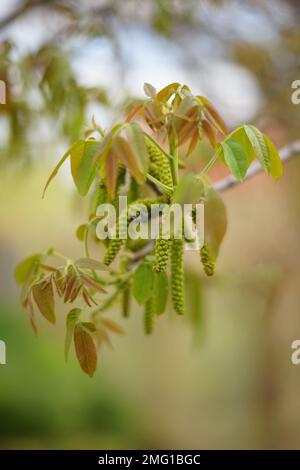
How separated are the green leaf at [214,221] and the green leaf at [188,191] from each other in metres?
0.02

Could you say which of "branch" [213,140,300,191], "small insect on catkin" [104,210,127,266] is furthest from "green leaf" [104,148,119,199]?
"branch" [213,140,300,191]

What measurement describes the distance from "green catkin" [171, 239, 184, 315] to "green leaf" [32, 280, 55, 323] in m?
0.19

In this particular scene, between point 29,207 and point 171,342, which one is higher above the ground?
point 29,207

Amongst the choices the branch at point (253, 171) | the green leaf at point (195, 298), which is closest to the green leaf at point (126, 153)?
the branch at point (253, 171)

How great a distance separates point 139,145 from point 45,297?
31 cm

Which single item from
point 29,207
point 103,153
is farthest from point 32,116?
A: point 29,207

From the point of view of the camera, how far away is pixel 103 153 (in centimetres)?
79

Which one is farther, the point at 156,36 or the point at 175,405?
the point at 175,405

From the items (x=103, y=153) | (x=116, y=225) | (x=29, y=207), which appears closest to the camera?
(x=103, y=153)

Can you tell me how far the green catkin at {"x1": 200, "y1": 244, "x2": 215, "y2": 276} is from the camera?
32.9 inches

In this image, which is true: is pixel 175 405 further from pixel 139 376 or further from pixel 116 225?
pixel 116 225

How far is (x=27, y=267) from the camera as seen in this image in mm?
1125

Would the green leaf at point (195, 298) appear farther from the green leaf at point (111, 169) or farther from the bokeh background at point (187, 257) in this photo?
the green leaf at point (111, 169)
